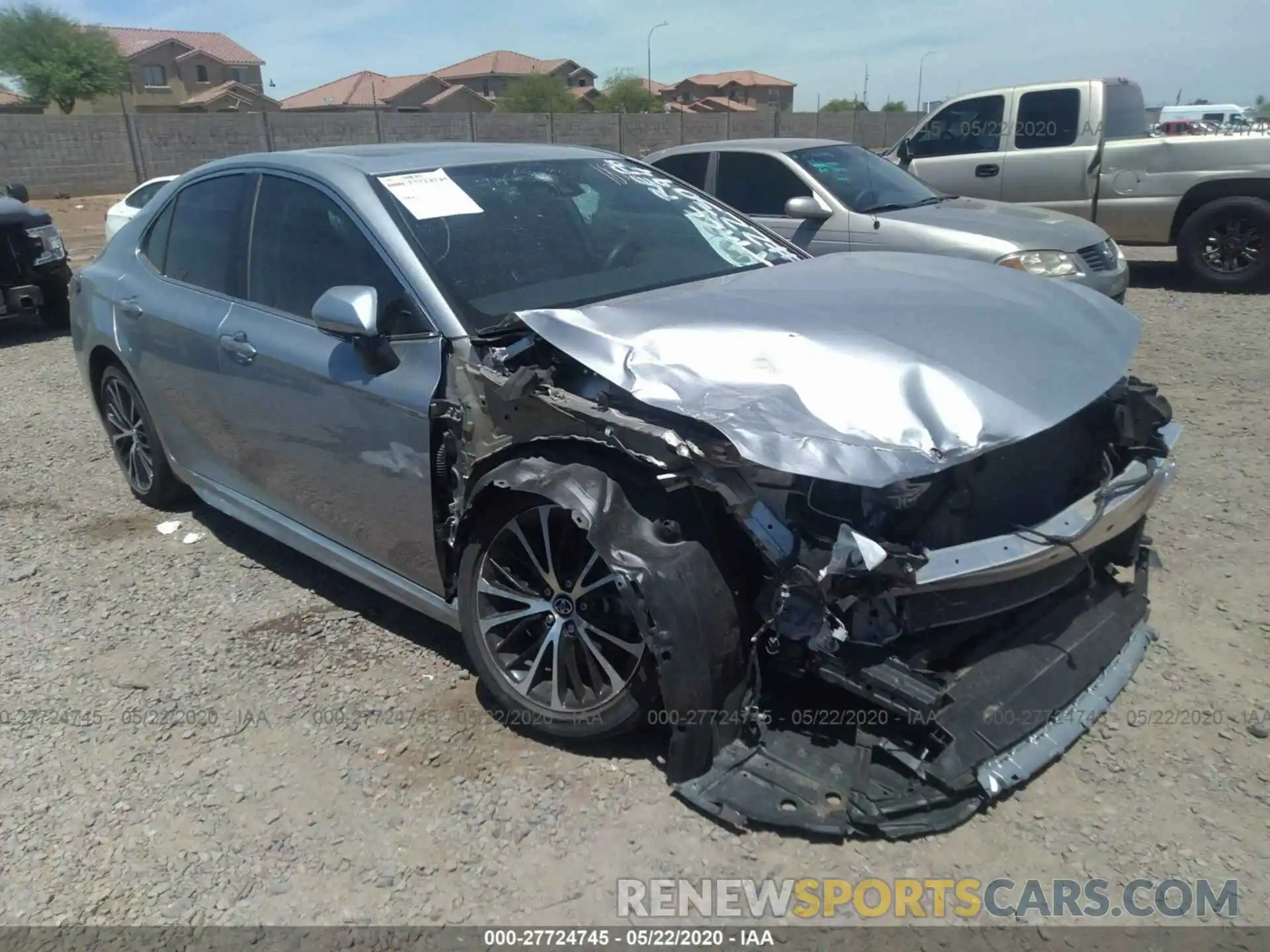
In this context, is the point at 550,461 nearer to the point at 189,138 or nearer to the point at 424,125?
the point at 189,138

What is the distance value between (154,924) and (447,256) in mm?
2106

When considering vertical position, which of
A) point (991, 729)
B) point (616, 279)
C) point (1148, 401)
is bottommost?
point (991, 729)

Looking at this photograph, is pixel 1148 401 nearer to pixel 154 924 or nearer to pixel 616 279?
pixel 616 279

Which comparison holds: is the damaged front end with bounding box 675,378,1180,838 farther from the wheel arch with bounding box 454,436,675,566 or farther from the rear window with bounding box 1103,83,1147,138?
the rear window with bounding box 1103,83,1147,138

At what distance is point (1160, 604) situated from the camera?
3666 millimetres

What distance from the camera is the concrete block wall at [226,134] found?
2556cm

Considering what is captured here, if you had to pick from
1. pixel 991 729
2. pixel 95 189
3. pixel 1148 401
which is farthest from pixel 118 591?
pixel 95 189

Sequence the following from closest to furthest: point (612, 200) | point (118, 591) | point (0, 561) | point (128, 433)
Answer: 1. point (612, 200)
2. point (118, 591)
3. point (0, 561)
4. point (128, 433)

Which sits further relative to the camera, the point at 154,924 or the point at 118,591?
the point at 118,591

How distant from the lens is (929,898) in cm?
239

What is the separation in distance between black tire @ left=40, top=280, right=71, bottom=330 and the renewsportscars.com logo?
933 centimetres

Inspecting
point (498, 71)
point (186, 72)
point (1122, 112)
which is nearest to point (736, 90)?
point (498, 71)

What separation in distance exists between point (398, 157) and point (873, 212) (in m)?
4.69

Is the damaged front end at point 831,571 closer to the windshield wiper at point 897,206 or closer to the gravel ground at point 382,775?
the gravel ground at point 382,775
